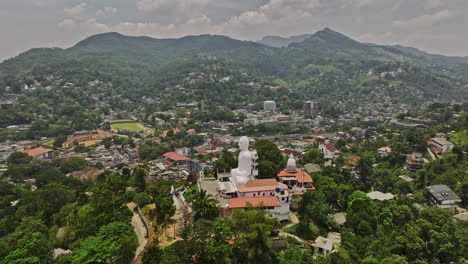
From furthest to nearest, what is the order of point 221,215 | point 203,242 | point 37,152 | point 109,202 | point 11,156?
point 37,152, point 11,156, point 109,202, point 221,215, point 203,242

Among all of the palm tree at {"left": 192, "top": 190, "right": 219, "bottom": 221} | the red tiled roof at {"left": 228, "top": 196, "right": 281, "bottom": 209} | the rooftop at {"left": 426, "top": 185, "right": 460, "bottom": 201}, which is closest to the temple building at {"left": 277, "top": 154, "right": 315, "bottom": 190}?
the red tiled roof at {"left": 228, "top": 196, "right": 281, "bottom": 209}

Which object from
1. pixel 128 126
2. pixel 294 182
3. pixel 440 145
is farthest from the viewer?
pixel 128 126

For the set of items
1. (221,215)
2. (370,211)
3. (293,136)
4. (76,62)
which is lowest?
(293,136)

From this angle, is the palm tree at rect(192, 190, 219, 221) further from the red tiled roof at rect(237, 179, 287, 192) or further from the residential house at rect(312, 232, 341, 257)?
the residential house at rect(312, 232, 341, 257)

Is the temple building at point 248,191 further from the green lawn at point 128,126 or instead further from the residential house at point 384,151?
the green lawn at point 128,126

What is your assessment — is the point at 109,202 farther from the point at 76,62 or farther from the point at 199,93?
the point at 76,62

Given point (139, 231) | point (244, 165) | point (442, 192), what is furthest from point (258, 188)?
point (442, 192)

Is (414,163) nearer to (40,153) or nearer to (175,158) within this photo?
(175,158)

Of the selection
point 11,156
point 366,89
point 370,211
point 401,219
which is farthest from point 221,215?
point 366,89
